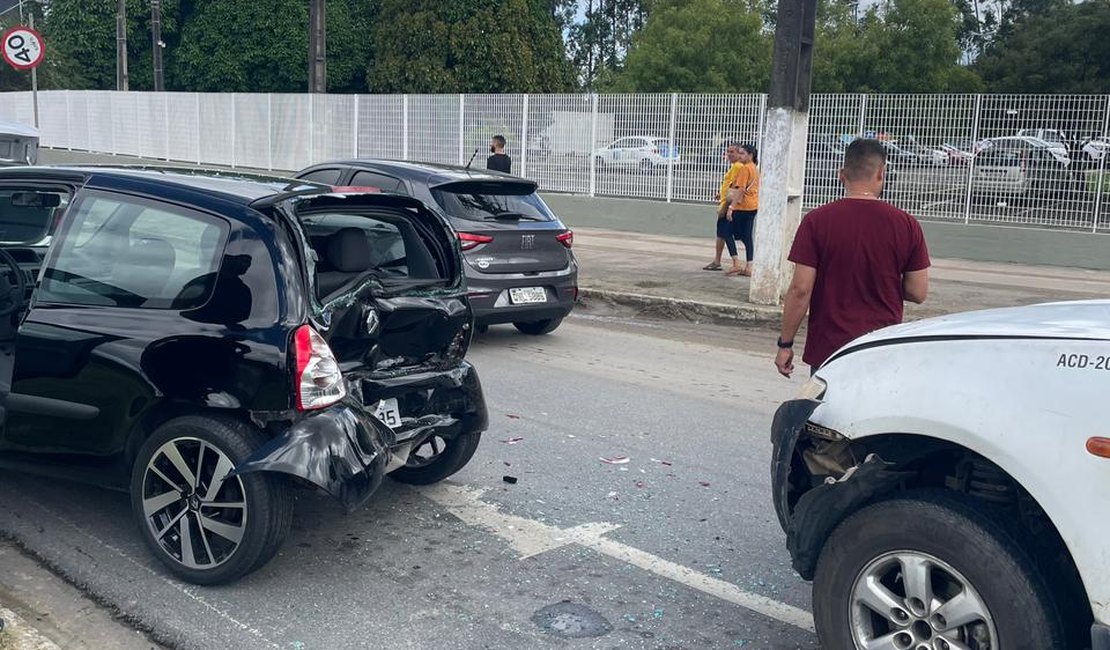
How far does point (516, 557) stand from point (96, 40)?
139 ft

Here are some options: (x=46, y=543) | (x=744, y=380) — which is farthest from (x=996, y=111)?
(x=46, y=543)

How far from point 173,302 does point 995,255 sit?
42.9ft

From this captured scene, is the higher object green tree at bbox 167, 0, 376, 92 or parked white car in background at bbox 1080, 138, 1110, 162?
green tree at bbox 167, 0, 376, 92

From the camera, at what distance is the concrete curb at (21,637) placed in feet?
12.1

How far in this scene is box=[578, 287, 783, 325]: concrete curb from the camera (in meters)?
11.3

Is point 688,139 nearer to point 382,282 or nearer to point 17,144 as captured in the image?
point 17,144

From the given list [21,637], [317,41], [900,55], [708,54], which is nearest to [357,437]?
[21,637]

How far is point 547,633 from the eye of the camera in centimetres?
403

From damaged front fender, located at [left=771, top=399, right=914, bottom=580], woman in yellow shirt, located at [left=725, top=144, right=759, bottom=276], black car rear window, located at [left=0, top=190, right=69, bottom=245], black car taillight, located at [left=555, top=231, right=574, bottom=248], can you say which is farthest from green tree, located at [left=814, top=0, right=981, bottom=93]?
damaged front fender, located at [left=771, top=399, right=914, bottom=580]

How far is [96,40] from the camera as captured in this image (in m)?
41.4

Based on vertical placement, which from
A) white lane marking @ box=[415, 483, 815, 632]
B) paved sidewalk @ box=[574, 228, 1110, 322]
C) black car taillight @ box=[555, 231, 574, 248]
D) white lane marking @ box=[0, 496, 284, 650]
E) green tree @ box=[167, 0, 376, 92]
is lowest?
white lane marking @ box=[0, 496, 284, 650]

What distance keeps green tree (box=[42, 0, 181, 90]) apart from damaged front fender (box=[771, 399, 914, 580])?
41.5 meters

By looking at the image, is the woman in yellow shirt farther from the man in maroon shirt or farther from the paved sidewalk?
the man in maroon shirt

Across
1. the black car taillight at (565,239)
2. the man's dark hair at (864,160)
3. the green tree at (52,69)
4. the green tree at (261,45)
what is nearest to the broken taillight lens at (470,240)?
the black car taillight at (565,239)
